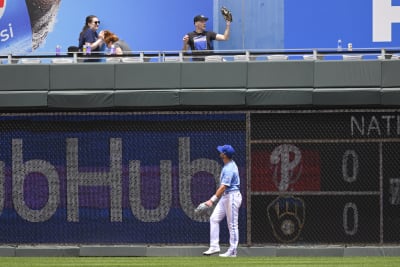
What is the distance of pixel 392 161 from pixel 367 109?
3.27 feet

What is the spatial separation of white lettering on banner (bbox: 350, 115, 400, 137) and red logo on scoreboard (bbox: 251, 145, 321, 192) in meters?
0.84

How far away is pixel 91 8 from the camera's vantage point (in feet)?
73.8

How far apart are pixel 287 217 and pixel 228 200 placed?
10.3 ft

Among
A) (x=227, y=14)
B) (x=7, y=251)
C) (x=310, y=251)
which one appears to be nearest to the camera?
(x=310, y=251)

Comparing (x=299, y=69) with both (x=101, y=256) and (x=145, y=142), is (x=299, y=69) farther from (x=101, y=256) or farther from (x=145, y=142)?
(x=101, y=256)

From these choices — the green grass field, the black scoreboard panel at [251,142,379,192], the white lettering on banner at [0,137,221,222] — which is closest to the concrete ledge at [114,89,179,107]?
the white lettering on banner at [0,137,221,222]

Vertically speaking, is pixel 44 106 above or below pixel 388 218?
above

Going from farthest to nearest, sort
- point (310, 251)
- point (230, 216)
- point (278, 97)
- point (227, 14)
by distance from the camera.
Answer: point (227, 14) < point (278, 97) < point (310, 251) < point (230, 216)

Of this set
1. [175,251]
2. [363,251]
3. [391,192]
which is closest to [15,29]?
[175,251]

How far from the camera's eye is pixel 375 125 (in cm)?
1964

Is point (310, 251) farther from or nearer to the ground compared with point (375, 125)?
nearer to the ground

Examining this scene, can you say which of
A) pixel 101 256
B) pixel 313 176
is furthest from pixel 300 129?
pixel 101 256

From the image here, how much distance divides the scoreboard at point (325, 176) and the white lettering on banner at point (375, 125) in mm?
17

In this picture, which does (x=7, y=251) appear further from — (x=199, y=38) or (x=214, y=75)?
(x=199, y=38)
